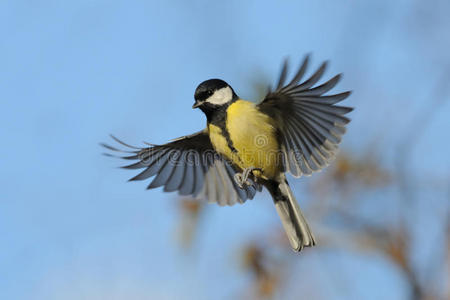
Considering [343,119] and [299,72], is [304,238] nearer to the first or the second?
[343,119]

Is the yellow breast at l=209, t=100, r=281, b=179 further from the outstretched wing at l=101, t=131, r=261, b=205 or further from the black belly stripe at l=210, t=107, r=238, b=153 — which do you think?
the outstretched wing at l=101, t=131, r=261, b=205

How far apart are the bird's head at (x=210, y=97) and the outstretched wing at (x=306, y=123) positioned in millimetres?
277

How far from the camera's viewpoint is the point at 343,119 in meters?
3.64

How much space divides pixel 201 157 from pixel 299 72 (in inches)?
59.6

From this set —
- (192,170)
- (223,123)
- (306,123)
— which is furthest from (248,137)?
(192,170)

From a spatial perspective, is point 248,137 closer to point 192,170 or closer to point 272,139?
point 272,139

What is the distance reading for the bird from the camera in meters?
3.44

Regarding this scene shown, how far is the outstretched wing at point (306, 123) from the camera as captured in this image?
3.44 meters

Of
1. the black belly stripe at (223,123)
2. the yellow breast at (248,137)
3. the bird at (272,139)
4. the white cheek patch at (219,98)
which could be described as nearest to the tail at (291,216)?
the bird at (272,139)

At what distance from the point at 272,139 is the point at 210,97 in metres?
0.49

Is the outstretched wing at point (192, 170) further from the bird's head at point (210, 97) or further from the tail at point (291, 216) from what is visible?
the bird's head at point (210, 97)


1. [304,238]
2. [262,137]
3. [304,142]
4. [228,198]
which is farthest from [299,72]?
[228,198]

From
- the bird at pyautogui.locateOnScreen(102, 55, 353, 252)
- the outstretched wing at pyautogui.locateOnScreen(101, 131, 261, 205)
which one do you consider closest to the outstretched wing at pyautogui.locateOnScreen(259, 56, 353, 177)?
the bird at pyautogui.locateOnScreen(102, 55, 353, 252)

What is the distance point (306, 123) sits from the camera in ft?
12.5
